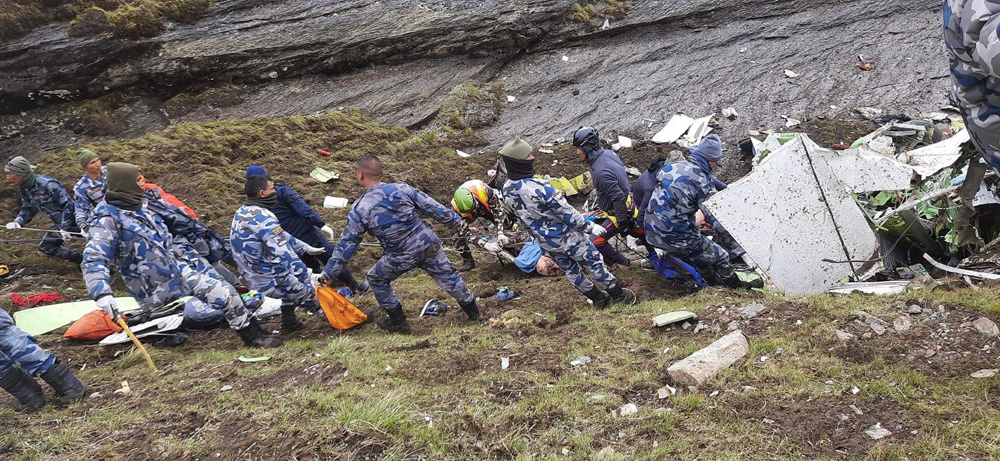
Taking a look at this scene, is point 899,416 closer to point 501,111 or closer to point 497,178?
point 497,178

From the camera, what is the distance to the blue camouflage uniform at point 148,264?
4934 mm

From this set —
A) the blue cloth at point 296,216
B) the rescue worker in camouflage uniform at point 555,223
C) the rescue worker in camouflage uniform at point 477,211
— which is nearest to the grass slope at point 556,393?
the rescue worker in camouflage uniform at point 555,223

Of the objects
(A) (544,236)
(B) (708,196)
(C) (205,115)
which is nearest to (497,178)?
(A) (544,236)

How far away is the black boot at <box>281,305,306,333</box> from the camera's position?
6.13m

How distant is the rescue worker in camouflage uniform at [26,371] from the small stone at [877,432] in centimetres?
557

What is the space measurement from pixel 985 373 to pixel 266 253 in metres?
5.82

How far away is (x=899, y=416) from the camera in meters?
3.04

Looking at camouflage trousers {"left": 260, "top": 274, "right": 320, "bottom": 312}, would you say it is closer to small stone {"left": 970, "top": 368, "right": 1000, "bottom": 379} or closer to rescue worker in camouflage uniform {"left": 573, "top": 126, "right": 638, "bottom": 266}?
rescue worker in camouflage uniform {"left": 573, "top": 126, "right": 638, "bottom": 266}

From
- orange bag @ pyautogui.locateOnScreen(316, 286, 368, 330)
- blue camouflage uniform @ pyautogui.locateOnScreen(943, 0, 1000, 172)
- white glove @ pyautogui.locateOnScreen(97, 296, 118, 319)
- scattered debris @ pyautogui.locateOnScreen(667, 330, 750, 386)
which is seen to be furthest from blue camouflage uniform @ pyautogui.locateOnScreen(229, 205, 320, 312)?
blue camouflage uniform @ pyautogui.locateOnScreen(943, 0, 1000, 172)

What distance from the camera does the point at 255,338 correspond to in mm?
5684

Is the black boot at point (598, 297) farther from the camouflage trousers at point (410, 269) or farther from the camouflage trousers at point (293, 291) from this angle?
the camouflage trousers at point (293, 291)

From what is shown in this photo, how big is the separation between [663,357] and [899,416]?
1443mm

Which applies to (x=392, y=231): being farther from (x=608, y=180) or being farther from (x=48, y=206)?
(x=48, y=206)

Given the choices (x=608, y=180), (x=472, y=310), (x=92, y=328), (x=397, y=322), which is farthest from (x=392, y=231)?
(x=92, y=328)
